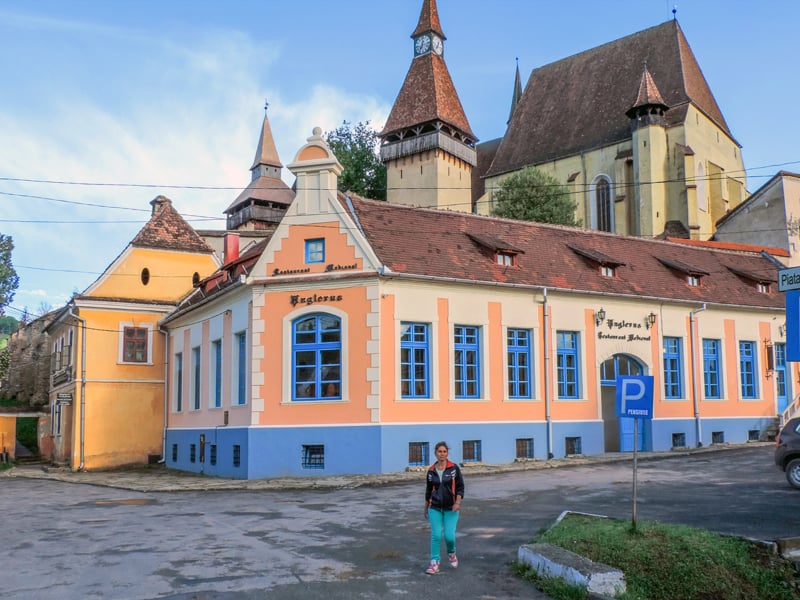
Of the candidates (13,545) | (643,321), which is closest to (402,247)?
(643,321)

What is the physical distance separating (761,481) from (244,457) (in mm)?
13252

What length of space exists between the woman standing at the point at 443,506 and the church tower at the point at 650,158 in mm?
44065

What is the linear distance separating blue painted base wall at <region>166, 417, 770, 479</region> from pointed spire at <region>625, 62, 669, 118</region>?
30.4 meters

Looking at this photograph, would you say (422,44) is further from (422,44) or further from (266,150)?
(266,150)

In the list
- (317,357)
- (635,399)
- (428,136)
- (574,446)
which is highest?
(428,136)

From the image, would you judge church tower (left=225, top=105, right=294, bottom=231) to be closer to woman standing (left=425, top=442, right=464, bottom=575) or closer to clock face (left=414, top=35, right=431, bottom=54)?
clock face (left=414, top=35, right=431, bottom=54)

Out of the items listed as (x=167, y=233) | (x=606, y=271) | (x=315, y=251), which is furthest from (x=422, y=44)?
(x=315, y=251)

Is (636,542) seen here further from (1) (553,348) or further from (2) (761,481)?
(1) (553,348)

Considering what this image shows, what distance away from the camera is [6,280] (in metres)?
67.8

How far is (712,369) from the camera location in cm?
2825

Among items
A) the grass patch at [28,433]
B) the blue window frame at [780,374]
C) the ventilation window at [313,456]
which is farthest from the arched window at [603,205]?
the grass patch at [28,433]

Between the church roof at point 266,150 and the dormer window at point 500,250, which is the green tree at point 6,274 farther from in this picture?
the dormer window at point 500,250

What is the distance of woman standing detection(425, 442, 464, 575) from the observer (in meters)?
9.31

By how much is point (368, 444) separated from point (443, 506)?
11.8 meters
